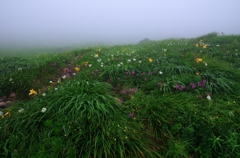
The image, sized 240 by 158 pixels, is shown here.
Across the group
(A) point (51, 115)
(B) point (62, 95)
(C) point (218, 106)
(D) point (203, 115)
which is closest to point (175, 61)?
(C) point (218, 106)

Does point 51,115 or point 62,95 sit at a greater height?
point 62,95

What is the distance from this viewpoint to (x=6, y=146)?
9.09 ft

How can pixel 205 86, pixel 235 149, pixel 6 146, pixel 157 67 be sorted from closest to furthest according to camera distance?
1. pixel 235 149
2. pixel 6 146
3. pixel 205 86
4. pixel 157 67

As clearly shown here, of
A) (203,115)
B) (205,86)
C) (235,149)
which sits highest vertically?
(205,86)

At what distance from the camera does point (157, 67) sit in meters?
5.40

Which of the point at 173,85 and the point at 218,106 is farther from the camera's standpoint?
the point at 173,85

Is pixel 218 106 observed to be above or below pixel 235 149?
above

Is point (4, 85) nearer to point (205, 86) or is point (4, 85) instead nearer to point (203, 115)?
point (203, 115)

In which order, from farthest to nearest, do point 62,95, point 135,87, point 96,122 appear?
1. point 135,87
2. point 62,95
3. point 96,122

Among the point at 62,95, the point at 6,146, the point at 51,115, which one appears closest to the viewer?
the point at 6,146

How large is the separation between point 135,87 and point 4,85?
412 cm

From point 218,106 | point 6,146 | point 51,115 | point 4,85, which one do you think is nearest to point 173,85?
point 218,106

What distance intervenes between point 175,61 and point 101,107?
13.0 feet

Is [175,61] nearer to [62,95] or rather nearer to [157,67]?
[157,67]
